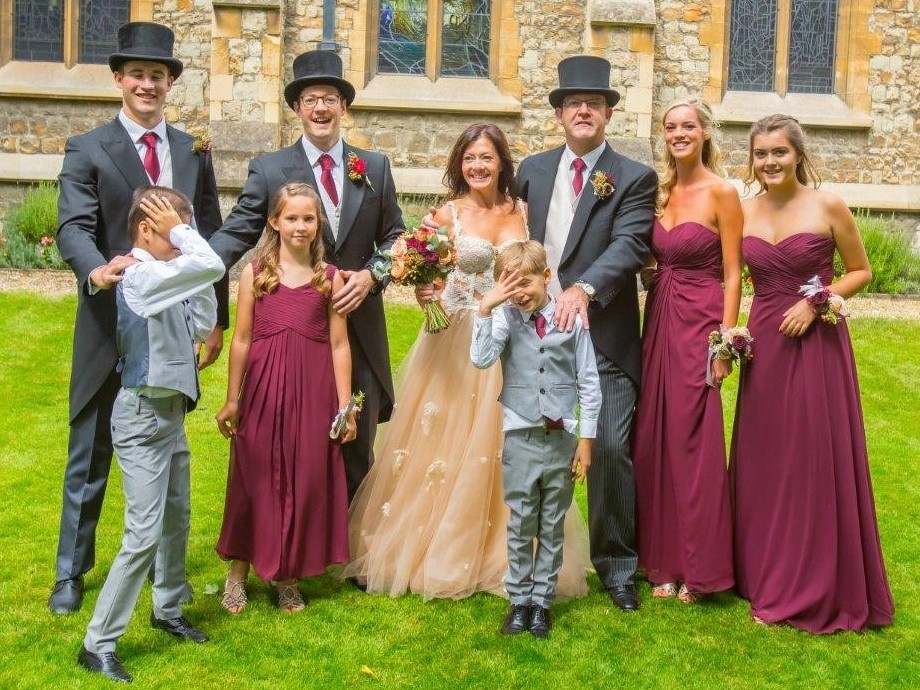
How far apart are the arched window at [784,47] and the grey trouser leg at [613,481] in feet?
36.1

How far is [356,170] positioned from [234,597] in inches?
84.2

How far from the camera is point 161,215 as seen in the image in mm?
4137

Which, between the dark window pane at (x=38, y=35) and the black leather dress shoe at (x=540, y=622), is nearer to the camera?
the black leather dress shoe at (x=540, y=622)

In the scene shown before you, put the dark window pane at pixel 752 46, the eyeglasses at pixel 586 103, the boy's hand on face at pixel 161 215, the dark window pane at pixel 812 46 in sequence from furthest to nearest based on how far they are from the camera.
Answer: the dark window pane at pixel 812 46, the dark window pane at pixel 752 46, the eyeglasses at pixel 586 103, the boy's hand on face at pixel 161 215

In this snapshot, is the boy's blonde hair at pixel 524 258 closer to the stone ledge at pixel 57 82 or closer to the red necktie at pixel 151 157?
the red necktie at pixel 151 157

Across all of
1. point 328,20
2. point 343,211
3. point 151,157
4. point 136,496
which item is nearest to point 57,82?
point 328,20

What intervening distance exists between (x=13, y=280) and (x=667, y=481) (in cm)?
899

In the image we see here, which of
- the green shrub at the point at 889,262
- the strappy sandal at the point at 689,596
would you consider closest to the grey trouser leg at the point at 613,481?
the strappy sandal at the point at 689,596

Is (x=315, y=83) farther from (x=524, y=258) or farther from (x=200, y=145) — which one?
(x=524, y=258)

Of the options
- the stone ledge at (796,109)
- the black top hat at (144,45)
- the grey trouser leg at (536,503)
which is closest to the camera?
the grey trouser leg at (536,503)

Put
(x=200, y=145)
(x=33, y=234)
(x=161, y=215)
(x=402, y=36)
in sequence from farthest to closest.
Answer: (x=402, y=36)
(x=33, y=234)
(x=200, y=145)
(x=161, y=215)

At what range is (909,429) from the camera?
28.0 ft

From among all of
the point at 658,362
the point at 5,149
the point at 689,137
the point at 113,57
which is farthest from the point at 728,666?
the point at 5,149

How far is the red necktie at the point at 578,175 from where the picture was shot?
208 inches
